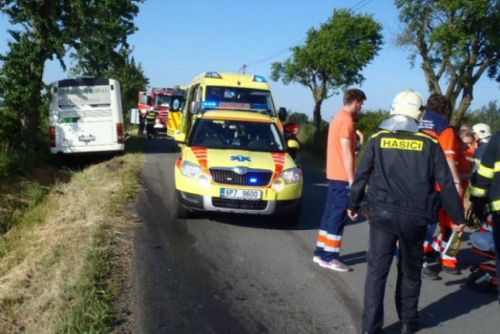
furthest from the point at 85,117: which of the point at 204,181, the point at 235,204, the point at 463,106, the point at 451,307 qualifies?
the point at 463,106

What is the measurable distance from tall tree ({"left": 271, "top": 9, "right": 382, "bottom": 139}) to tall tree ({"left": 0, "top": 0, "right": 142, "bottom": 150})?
1520 cm

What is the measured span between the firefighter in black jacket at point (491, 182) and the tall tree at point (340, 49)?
25.2 meters

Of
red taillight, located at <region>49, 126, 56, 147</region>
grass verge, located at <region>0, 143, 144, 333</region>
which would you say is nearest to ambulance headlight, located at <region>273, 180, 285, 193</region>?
grass verge, located at <region>0, 143, 144, 333</region>

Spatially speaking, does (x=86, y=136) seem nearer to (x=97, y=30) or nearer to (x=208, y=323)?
(x=97, y=30)

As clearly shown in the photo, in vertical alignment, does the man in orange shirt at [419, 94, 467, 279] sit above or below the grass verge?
above

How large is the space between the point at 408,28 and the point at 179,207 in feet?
72.8

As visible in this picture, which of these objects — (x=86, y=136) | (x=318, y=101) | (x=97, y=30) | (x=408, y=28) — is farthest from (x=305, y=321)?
(x=318, y=101)

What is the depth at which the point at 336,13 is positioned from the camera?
3275cm

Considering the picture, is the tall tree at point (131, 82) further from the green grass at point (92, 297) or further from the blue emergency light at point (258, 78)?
the green grass at point (92, 297)

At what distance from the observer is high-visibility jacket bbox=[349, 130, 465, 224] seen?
4.35m

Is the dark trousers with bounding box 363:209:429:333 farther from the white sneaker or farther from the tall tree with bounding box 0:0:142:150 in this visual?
the tall tree with bounding box 0:0:142:150

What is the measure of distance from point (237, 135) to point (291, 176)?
57.2 inches

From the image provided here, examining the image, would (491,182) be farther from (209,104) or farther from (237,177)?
(209,104)

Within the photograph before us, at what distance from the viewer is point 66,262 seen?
6059 mm
